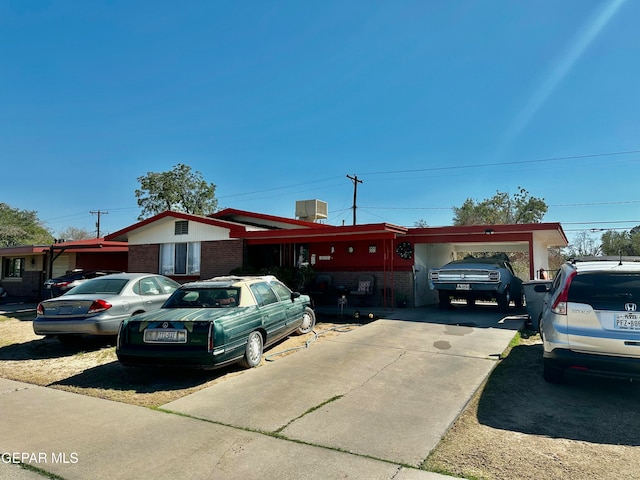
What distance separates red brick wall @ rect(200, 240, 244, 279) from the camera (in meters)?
14.9

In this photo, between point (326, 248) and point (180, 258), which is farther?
point (180, 258)

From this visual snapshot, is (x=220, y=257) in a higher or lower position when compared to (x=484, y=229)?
lower

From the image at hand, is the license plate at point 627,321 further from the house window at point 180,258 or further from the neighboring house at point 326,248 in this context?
the house window at point 180,258

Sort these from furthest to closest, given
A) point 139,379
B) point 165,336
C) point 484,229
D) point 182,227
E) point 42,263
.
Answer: point 42,263 → point 182,227 → point 484,229 → point 139,379 → point 165,336

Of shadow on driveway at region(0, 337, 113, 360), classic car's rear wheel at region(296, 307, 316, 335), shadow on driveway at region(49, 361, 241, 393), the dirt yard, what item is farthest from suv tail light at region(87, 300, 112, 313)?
classic car's rear wheel at region(296, 307, 316, 335)

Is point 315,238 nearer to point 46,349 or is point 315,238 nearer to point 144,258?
point 144,258

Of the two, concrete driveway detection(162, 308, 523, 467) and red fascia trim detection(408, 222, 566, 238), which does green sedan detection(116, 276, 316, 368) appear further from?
red fascia trim detection(408, 222, 566, 238)

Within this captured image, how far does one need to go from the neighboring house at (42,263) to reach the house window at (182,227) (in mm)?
4643

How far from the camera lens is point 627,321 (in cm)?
457

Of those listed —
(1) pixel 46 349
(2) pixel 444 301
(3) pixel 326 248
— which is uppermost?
(3) pixel 326 248

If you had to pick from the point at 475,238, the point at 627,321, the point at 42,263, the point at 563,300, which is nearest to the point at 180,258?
the point at 42,263

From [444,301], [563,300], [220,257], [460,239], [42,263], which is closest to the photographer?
[563,300]
